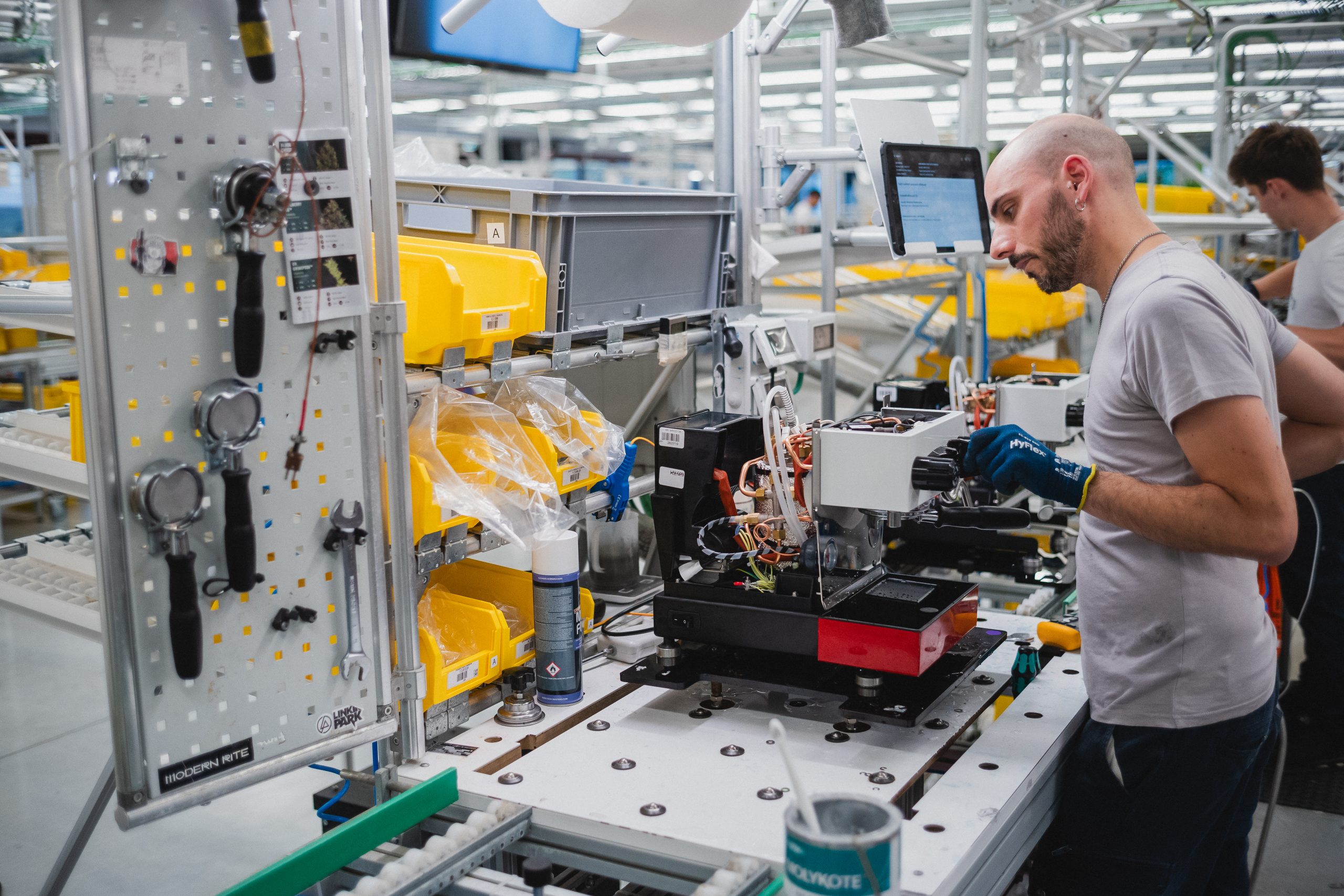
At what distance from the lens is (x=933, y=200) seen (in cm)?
282

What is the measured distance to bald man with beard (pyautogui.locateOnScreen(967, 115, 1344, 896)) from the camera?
1414 millimetres

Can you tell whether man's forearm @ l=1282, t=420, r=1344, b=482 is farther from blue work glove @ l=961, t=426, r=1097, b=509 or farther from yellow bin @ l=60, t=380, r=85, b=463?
yellow bin @ l=60, t=380, r=85, b=463

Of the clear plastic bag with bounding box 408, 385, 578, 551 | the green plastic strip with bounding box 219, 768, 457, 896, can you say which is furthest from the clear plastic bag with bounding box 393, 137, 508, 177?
the green plastic strip with bounding box 219, 768, 457, 896

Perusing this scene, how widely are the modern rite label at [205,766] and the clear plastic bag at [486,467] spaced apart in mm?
432

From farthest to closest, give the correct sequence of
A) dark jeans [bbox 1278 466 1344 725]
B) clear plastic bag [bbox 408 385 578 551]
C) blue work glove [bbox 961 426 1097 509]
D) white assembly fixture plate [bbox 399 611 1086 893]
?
dark jeans [bbox 1278 466 1344 725] < clear plastic bag [bbox 408 385 578 551] < blue work glove [bbox 961 426 1097 509] < white assembly fixture plate [bbox 399 611 1086 893]

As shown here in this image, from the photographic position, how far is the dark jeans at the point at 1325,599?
3564mm

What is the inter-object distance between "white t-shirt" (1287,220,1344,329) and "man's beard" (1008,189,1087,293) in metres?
2.29

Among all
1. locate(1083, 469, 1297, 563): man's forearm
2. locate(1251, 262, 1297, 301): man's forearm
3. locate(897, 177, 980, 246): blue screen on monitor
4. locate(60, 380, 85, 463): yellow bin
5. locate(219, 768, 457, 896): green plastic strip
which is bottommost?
locate(219, 768, 457, 896): green plastic strip

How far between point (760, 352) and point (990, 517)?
98cm

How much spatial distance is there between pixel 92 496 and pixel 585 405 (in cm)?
106

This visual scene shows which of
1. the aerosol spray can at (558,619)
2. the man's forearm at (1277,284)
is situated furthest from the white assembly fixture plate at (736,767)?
the man's forearm at (1277,284)

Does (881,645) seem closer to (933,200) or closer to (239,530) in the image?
(239,530)

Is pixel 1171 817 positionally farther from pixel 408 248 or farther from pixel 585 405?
pixel 408 248

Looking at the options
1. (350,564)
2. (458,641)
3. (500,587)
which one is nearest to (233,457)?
(350,564)
